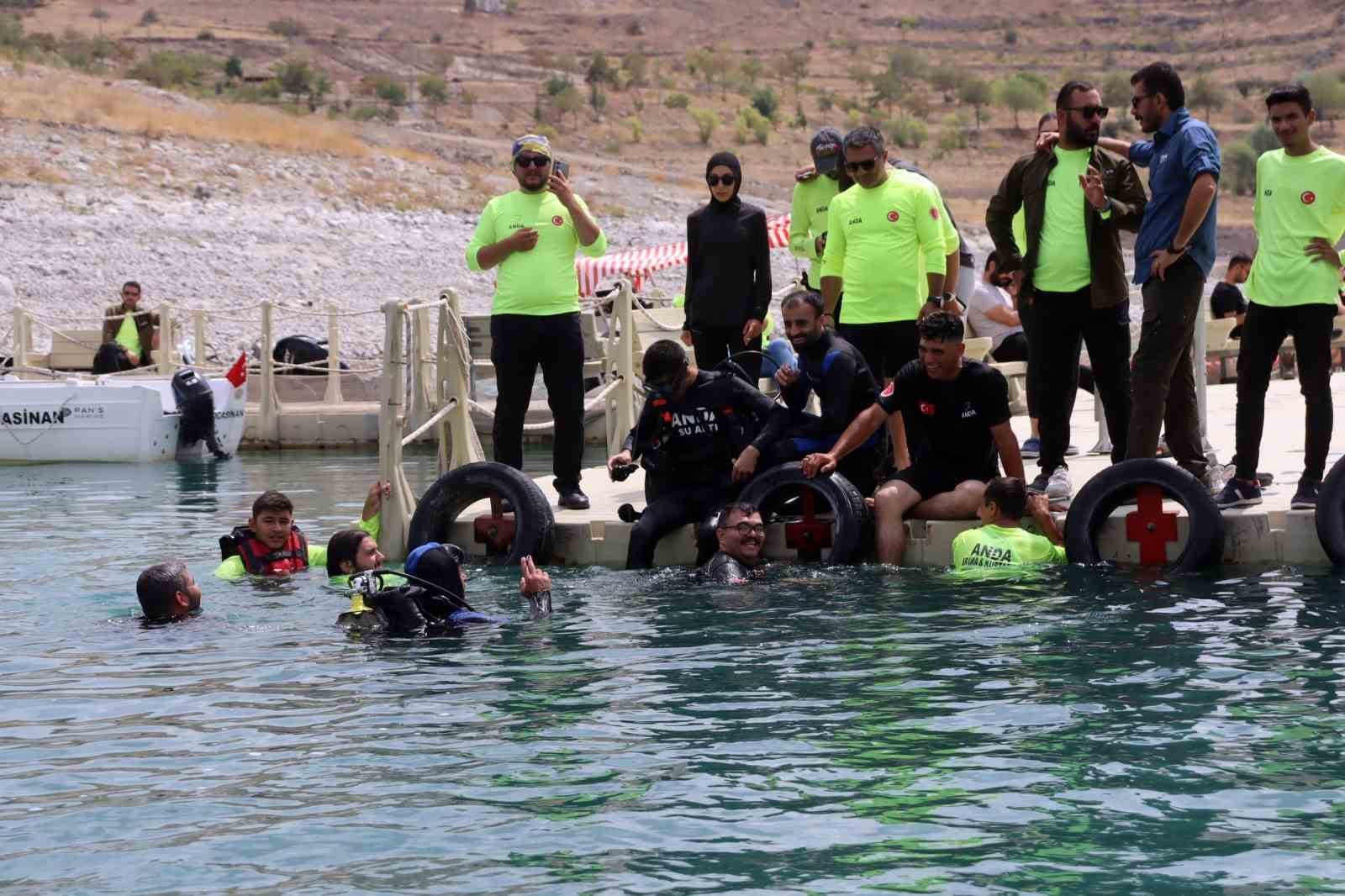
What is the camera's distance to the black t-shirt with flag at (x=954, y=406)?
10.8 metres

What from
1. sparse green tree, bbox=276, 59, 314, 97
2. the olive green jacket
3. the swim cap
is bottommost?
the swim cap

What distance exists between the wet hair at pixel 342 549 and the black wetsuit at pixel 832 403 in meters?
2.37

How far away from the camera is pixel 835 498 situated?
11039 mm

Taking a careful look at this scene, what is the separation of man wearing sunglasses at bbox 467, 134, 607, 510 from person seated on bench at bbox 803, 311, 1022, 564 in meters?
1.79

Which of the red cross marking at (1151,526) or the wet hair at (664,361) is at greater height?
the wet hair at (664,361)

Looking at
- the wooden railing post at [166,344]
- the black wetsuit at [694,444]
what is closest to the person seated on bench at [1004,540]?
the black wetsuit at [694,444]

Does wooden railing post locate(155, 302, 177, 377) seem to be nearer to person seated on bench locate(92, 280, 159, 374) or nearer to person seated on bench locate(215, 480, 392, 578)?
person seated on bench locate(92, 280, 159, 374)

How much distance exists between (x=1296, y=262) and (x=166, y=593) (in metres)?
5.76

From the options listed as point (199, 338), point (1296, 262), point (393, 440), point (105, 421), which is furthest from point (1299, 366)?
point (199, 338)

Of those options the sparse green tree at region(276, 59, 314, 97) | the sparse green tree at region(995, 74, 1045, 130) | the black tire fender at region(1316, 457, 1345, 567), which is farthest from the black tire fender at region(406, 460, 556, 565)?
the sparse green tree at region(995, 74, 1045, 130)

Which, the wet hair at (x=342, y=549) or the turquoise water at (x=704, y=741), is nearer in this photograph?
the turquoise water at (x=704, y=741)

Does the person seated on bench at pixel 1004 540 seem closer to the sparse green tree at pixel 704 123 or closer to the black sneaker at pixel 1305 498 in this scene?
the black sneaker at pixel 1305 498

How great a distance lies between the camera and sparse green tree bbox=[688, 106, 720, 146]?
245ft

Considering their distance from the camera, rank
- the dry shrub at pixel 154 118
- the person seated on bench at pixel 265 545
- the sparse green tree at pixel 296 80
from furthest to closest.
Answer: the sparse green tree at pixel 296 80 < the dry shrub at pixel 154 118 < the person seated on bench at pixel 265 545
